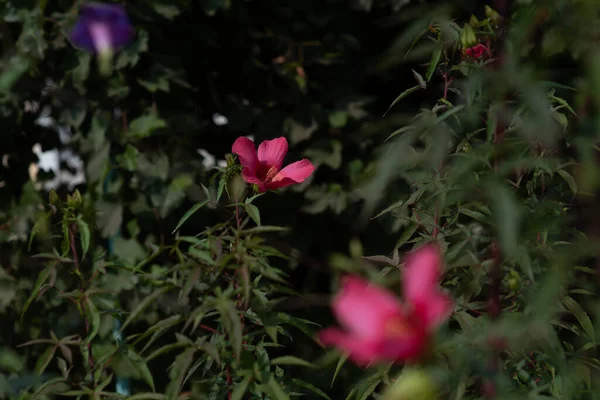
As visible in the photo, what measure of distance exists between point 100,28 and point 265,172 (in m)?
0.90

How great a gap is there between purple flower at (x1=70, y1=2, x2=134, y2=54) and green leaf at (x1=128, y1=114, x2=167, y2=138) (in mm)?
193

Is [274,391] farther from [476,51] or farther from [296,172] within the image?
[476,51]

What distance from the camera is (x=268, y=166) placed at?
3.63 ft

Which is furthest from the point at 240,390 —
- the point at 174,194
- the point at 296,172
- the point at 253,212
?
the point at 174,194

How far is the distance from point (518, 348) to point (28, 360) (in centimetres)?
149

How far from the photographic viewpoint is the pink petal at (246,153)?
104 cm

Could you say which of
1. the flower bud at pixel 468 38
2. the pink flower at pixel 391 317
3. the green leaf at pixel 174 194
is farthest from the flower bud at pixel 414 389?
the green leaf at pixel 174 194

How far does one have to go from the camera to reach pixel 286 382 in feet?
3.50

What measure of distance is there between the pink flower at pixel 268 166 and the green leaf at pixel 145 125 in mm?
861

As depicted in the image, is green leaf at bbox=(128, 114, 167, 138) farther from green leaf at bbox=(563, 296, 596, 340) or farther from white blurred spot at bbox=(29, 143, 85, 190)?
green leaf at bbox=(563, 296, 596, 340)

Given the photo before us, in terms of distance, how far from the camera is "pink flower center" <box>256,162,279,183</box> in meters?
1.08

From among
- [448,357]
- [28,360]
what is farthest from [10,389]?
[448,357]

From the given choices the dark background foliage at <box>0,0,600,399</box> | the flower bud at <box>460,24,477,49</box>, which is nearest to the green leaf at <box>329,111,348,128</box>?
the dark background foliage at <box>0,0,600,399</box>

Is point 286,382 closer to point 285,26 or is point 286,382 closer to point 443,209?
point 443,209
